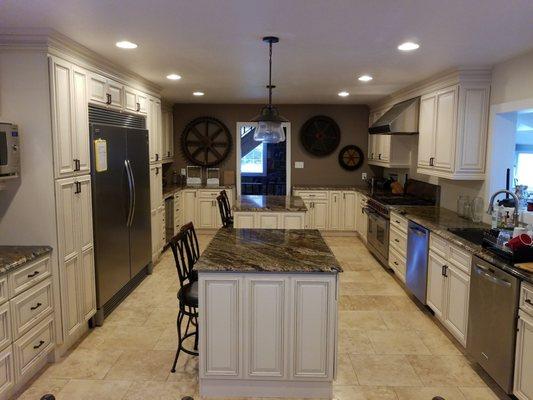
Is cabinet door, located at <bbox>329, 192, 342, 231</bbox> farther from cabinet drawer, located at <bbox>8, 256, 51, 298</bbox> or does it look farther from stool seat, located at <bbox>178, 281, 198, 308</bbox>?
cabinet drawer, located at <bbox>8, 256, 51, 298</bbox>

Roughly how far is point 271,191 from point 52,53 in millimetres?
7307

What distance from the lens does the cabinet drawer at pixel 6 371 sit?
8.27ft

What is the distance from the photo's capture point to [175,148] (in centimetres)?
793

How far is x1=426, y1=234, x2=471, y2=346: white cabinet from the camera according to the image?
3.24 meters

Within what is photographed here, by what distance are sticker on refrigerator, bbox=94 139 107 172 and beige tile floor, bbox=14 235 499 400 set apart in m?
1.40

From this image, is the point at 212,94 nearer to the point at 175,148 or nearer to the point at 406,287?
the point at 175,148

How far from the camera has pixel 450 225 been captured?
12.9ft

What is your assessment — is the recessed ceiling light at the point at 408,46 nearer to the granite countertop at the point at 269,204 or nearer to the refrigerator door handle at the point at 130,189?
the granite countertop at the point at 269,204

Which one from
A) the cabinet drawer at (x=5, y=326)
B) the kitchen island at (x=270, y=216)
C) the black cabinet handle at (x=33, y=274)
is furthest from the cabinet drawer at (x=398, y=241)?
the cabinet drawer at (x=5, y=326)

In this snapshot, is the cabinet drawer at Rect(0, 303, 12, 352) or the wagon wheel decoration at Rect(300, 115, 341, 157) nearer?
the cabinet drawer at Rect(0, 303, 12, 352)

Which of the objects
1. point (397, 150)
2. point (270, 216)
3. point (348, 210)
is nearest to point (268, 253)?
point (270, 216)

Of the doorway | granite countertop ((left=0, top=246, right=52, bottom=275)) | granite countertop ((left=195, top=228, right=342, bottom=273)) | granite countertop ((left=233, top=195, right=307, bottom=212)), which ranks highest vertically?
the doorway

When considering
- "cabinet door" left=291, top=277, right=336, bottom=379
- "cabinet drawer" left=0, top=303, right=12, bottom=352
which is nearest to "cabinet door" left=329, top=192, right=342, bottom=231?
"cabinet door" left=291, top=277, right=336, bottom=379

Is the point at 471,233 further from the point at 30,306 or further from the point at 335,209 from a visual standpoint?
the point at 335,209
